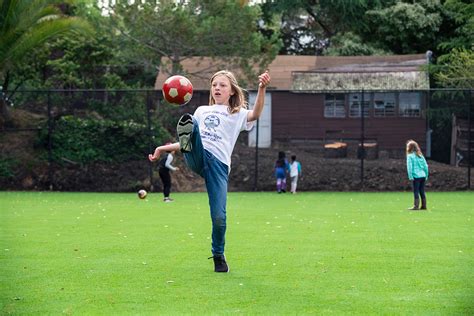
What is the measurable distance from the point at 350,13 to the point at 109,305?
1444 inches

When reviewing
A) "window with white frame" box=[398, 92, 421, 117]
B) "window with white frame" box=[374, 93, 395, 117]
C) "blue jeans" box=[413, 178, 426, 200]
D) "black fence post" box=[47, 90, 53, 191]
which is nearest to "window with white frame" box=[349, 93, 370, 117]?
"window with white frame" box=[374, 93, 395, 117]

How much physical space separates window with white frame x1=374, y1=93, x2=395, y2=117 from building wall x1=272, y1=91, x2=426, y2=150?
29 cm

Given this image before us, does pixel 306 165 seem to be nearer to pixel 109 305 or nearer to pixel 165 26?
pixel 165 26

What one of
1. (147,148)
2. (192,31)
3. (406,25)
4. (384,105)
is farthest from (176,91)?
(406,25)

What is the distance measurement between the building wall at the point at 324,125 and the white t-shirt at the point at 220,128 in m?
21.7

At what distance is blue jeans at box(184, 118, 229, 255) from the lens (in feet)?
31.5

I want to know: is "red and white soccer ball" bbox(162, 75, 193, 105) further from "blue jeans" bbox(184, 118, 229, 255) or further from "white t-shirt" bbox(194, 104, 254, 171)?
"blue jeans" bbox(184, 118, 229, 255)

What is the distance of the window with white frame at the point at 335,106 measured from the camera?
34.1m

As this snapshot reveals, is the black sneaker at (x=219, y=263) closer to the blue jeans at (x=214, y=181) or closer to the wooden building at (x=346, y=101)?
the blue jeans at (x=214, y=181)

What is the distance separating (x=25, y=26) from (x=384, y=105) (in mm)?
13439

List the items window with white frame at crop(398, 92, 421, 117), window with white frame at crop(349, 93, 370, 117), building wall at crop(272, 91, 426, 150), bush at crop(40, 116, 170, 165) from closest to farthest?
bush at crop(40, 116, 170, 165), building wall at crop(272, 91, 426, 150), window with white frame at crop(398, 92, 421, 117), window with white frame at crop(349, 93, 370, 117)

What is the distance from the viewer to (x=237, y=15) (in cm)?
3119

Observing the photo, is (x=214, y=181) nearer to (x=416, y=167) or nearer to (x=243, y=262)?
(x=243, y=262)

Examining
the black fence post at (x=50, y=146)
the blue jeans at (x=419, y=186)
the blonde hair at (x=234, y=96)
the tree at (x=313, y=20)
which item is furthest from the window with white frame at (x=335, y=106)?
the blonde hair at (x=234, y=96)
